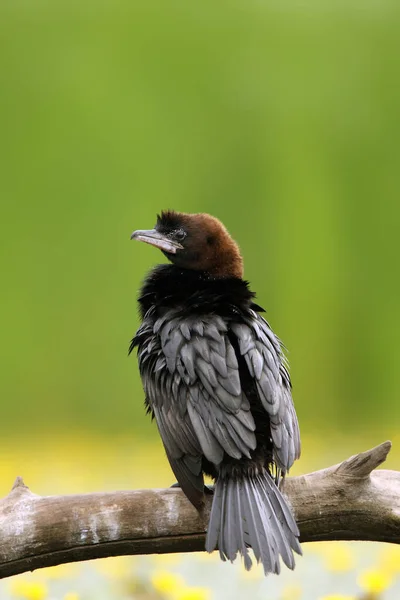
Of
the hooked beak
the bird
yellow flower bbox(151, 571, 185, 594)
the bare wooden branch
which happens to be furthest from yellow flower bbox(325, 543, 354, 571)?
the hooked beak

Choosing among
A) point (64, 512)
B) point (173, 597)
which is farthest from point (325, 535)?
point (64, 512)

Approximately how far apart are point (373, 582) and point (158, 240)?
1066mm

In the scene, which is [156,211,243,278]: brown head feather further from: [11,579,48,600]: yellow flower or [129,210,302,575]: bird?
[11,579,48,600]: yellow flower

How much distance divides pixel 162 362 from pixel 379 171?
311cm

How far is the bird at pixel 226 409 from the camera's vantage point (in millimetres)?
1864

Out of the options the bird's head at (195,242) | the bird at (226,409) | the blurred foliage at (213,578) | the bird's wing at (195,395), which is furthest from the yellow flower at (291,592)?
the bird's head at (195,242)

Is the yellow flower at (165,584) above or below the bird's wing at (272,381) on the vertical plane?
below

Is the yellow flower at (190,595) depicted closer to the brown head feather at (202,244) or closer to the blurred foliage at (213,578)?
the blurred foliage at (213,578)

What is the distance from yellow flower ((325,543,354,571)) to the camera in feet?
9.40

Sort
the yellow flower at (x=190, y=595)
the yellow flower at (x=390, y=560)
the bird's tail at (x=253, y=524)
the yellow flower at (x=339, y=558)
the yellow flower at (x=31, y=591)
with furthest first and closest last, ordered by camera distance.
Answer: the yellow flower at (x=339, y=558) → the yellow flower at (x=390, y=560) → the yellow flower at (x=190, y=595) → the yellow flower at (x=31, y=591) → the bird's tail at (x=253, y=524)

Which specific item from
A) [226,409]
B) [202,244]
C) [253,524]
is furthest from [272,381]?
[202,244]

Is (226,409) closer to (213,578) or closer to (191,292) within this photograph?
(191,292)

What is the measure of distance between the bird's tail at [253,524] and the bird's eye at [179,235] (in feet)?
2.37

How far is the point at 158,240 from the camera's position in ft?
7.79
